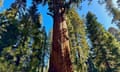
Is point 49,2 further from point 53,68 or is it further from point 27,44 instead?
point 27,44

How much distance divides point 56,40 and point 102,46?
30.1m

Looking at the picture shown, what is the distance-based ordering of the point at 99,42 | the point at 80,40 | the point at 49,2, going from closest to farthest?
the point at 49,2
the point at 80,40
the point at 99,42

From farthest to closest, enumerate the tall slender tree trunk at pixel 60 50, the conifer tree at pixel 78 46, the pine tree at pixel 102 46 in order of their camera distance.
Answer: the pine tree at pixel 102 46 < the conifer tree at pixel 78 46 < the tall slender tree trunk at pixel 60 50

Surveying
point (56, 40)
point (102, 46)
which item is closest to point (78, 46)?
point (102, 46)

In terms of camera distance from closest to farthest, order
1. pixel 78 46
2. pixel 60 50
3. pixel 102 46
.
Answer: pixel 60 50
pixel 78 46
pixel 102 46

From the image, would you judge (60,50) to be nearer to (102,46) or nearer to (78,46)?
(78,46)

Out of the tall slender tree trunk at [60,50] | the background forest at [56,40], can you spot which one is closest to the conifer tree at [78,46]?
the background forest at [56,40]

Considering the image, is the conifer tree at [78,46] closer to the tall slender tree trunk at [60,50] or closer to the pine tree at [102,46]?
the pine tree at [102,46]

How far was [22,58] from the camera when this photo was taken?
108ft

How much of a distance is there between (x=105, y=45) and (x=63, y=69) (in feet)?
103

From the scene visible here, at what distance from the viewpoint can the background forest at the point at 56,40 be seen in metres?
10.2

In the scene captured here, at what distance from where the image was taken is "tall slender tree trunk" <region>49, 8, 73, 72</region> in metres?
9.19

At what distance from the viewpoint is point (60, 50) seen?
951 cm

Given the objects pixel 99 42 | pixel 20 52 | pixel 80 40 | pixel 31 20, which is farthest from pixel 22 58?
pixel 31 20
